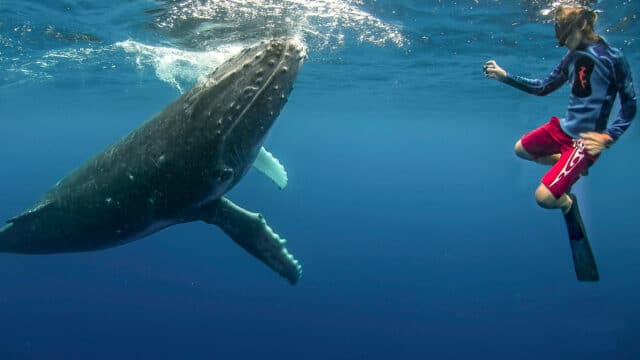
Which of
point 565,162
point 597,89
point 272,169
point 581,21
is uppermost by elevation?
point 581,21

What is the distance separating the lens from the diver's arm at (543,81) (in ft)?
18.8

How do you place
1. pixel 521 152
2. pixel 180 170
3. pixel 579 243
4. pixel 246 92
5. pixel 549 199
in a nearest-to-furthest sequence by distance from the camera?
1. pixel 246 92
2. pixel 180 170
3. pixel 549 199
4. pixel 579 243
5. pixel 521 152

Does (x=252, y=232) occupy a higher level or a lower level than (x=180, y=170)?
lower

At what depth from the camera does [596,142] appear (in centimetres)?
497

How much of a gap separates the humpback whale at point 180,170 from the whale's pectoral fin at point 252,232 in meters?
0.01

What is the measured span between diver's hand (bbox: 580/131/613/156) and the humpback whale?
3.34m

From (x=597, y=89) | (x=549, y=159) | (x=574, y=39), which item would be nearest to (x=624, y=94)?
(x=597, y=89)

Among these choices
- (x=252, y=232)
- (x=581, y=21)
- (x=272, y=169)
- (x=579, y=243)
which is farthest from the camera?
(x=272, y=169)

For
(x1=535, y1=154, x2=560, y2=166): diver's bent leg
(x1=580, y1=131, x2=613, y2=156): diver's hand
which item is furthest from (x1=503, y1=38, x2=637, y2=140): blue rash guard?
(x1=535, y1=154, x2=560, y2=166): diver's bent leg

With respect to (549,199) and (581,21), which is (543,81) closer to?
(581,21)

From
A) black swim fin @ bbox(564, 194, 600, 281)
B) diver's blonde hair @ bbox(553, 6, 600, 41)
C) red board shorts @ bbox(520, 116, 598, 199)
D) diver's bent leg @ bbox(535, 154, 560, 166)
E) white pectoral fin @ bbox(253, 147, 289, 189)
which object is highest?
diver's blonde hair @ bbox(553, 6, 600, 41)

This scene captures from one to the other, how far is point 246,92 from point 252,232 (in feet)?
6.80

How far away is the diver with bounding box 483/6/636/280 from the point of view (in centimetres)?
495

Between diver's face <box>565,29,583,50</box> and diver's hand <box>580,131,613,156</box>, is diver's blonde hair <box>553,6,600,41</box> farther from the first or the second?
diver's hand <box>580,131,613,156</box>
